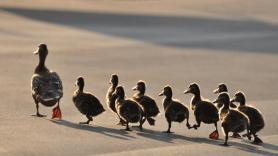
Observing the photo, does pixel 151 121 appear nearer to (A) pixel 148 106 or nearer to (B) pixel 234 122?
(A) pixel 148 106

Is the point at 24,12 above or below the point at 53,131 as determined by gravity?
above

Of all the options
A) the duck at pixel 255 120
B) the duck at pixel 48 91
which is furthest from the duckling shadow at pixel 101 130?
the duck at pixel 255 120

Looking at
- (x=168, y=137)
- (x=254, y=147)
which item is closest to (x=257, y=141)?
(x=254, y=147)

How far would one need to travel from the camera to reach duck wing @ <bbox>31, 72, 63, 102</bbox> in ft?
41.4

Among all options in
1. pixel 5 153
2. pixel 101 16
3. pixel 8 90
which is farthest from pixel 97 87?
pixel 101 16

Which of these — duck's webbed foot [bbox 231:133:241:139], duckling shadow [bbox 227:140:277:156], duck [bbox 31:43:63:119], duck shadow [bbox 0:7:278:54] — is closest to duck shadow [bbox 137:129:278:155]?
duckling shadow [bbox 227:140:277:156]

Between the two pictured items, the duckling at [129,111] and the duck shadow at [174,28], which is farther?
the duck shadow at [174,28]

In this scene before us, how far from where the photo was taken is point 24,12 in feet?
81.0

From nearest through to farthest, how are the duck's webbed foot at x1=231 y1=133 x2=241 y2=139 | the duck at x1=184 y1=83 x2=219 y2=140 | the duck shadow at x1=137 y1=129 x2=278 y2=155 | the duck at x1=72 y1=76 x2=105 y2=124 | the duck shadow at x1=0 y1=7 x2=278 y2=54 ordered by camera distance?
the duck shadow at x1=137 y1=129 x2=278 y2=155, the duck's webbed foot at x1=231 y1=133 x2=241 y2=139, the duck at x1=184 y1=83 x2=219 y2=140, the duck at x1=72 y1=76 x2=105 y2=124, the duck shadow at x1=0 y1=7 x2=278 y2=54

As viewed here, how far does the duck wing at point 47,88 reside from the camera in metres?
12.6

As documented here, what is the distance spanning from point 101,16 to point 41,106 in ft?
35.6

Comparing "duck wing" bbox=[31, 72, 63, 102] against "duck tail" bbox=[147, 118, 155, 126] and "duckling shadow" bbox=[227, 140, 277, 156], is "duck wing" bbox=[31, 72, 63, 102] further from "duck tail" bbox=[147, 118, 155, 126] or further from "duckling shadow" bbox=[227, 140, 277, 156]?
"duckling shadow" bbox=[227, 140, 277, 156]

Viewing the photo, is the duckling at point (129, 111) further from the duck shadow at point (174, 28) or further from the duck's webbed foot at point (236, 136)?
the duck shadow at point (174, 28)

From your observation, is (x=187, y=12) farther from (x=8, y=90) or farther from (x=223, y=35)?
(x=8, y=90)
